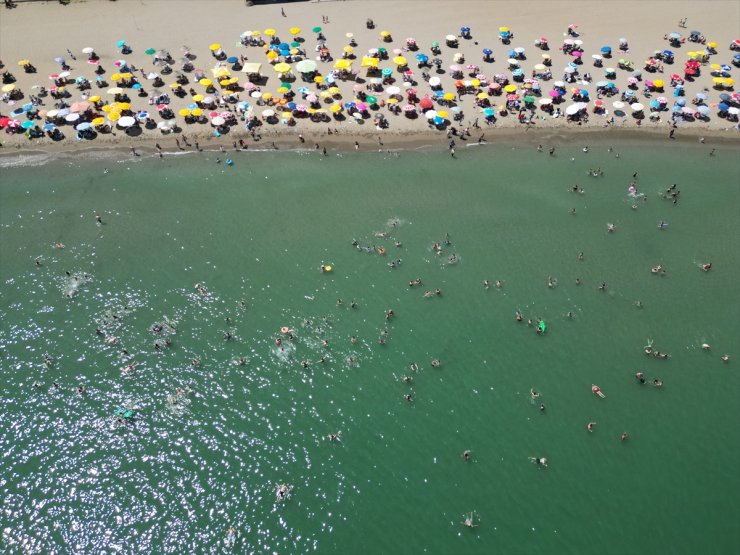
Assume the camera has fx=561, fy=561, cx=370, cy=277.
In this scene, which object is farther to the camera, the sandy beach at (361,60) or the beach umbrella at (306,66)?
the beach umbrella at (306,66)

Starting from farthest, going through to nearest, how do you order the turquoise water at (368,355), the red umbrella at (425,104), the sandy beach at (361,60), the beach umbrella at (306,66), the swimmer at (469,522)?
the beach umbrella at (306,66) < the red umbrella at (425,104) < the sandy beach at (361,60) < the turquoise water at (368,355) < the swimmer at (469,522)

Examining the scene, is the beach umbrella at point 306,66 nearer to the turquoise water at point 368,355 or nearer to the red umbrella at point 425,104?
the turquoise water at point 368,355

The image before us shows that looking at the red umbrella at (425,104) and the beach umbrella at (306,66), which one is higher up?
the beach umbrella at (306,66)

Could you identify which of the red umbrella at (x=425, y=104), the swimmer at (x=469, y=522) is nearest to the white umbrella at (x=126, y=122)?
the red umbrella at (x=425, y=104)

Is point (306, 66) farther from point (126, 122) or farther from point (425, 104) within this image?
point (126, 122)

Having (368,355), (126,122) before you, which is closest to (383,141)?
(368,355)

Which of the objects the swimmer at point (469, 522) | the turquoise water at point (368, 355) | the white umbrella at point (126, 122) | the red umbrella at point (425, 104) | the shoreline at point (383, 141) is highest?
the red umbrella at point (425, 104)

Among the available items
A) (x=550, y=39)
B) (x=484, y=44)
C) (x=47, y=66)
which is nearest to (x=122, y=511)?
(x=47, y=66)
